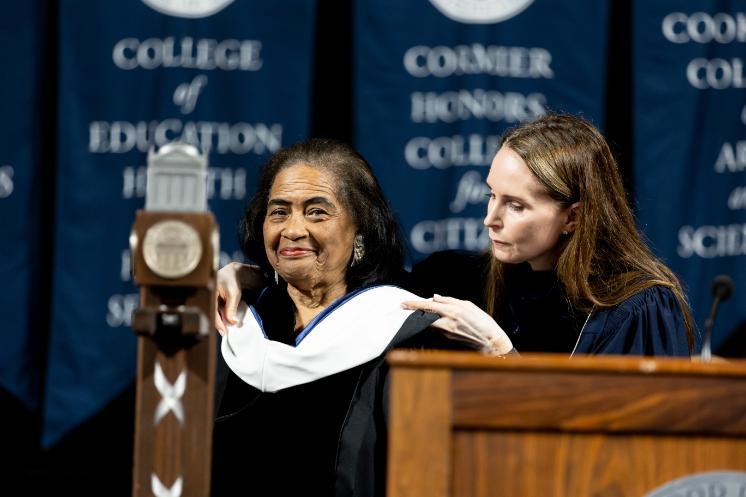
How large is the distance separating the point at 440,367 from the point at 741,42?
99.3 inches

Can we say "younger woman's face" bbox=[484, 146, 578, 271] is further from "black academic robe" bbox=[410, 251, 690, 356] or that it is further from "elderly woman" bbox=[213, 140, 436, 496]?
"elderly woman" bbox=[213, 140, 436, 496]

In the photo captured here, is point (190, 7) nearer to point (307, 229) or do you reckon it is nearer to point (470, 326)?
point (307, 229)

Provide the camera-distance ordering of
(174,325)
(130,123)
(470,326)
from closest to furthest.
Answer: (174,325), (470,326), (130,123)

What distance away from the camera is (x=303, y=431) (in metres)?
2.57

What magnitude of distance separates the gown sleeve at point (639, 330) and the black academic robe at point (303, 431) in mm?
369

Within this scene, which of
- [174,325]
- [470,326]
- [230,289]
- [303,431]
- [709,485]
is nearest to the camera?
[709,485]

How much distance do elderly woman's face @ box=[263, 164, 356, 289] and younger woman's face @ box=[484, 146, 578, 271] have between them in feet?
1.15

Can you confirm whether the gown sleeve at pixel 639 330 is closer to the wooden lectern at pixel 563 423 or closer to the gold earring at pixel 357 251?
the gold earring at pixel 357 251

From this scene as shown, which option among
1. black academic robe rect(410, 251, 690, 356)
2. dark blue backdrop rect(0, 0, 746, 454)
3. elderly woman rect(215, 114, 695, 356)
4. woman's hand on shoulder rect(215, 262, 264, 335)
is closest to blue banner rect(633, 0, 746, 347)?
dark blue backdrop rect(0, 0, 746, 454)

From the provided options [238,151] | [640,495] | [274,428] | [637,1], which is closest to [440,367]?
[640,495]

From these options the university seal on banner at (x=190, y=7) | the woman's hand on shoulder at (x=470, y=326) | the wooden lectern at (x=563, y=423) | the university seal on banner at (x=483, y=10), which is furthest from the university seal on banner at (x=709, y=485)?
the university seal on banner at (x=190, y=7)

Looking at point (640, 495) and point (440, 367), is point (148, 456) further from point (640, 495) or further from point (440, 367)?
point (640, 495)

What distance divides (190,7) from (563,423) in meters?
2.38

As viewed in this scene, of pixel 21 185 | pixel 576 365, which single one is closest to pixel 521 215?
pixel 576 365
